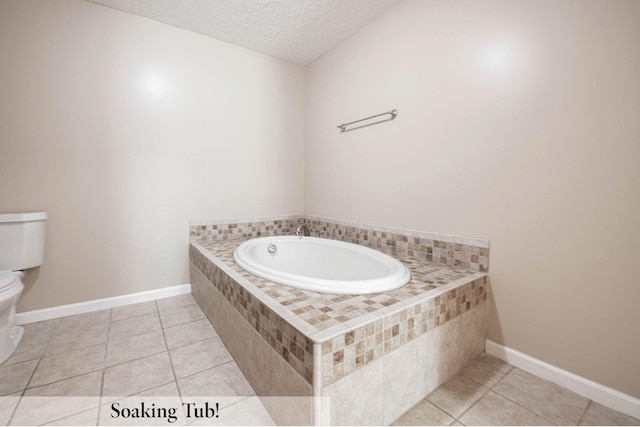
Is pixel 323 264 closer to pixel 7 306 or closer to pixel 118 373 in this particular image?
pixel 118 373

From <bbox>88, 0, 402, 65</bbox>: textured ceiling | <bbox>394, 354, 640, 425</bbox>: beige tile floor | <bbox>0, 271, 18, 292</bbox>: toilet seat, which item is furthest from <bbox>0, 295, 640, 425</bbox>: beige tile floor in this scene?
<bbox>88, 0, 402, 65</bbox>: textured ceiling

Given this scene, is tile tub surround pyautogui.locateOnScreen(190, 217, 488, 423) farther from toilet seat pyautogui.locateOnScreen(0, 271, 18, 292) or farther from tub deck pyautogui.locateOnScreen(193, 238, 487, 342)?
toilet seat pyautogui.locateOnScreen(0, 271, 18, 292)

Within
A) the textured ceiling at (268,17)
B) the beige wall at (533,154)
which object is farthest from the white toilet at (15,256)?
the beige wall at (533,154)

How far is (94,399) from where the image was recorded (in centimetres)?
116

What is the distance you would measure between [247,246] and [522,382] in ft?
5.84

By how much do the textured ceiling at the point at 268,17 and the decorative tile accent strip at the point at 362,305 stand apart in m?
1.65

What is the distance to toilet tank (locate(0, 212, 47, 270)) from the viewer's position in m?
1.58

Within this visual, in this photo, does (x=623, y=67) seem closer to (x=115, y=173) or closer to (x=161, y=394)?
(x=161, y=394)

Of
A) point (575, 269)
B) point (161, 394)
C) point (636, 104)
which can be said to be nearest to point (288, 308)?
point (161, 394)

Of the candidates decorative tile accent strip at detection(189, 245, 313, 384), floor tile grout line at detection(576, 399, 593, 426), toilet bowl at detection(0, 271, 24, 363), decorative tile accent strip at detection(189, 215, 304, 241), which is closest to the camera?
decorative tile accent strip at detection(189, 245, 313, 384)

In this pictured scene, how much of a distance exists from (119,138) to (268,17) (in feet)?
4.74

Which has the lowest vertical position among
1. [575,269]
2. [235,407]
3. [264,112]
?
[235,407]

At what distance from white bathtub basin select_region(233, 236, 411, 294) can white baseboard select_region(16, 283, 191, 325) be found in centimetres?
85

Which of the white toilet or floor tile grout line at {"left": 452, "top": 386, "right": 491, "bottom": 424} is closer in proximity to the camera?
floor tile grout line at {"left": 452, "top": 386, "right": 491, "bottom": 424}
